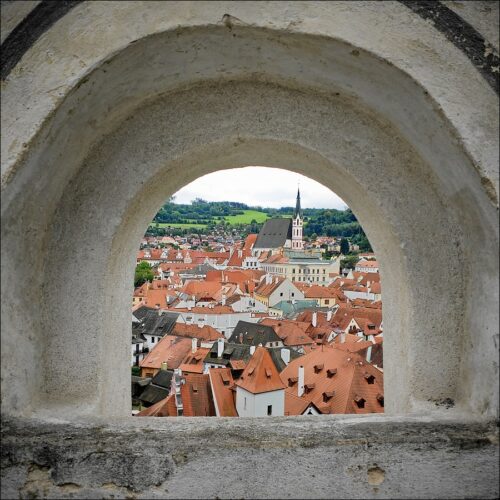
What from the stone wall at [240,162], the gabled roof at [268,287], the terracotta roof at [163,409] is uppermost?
the gabled roof at [268,287]

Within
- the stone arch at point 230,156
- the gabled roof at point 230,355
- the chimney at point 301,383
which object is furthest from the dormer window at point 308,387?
the stone arch at point 230,156

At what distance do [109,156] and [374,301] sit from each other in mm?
52886

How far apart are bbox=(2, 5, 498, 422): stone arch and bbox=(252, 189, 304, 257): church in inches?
3294

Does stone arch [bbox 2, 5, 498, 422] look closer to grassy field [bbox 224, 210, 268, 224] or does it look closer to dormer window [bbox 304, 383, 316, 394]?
dormer window [bbox 304, 383, 316, 394]

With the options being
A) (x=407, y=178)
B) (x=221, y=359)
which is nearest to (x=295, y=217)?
(x=221, y=359)

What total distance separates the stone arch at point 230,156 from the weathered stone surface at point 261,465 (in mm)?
223

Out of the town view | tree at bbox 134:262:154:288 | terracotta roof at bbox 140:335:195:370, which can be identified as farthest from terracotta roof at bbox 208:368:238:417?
tree at bbox 134:262:154:288

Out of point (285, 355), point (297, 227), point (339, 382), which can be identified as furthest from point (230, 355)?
point (297, 227)

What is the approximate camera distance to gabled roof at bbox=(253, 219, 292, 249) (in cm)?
9012

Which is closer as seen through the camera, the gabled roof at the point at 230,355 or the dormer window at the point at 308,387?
the dormer window at the point at 308,387

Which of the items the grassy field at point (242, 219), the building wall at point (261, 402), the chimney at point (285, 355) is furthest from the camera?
the grassy field at point (242, 219)

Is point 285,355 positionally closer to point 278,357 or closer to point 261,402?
point 278,357

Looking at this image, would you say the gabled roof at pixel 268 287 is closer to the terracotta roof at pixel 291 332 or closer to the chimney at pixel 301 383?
the terracotta roof at pixel 291 332

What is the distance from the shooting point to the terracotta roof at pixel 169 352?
117ft
